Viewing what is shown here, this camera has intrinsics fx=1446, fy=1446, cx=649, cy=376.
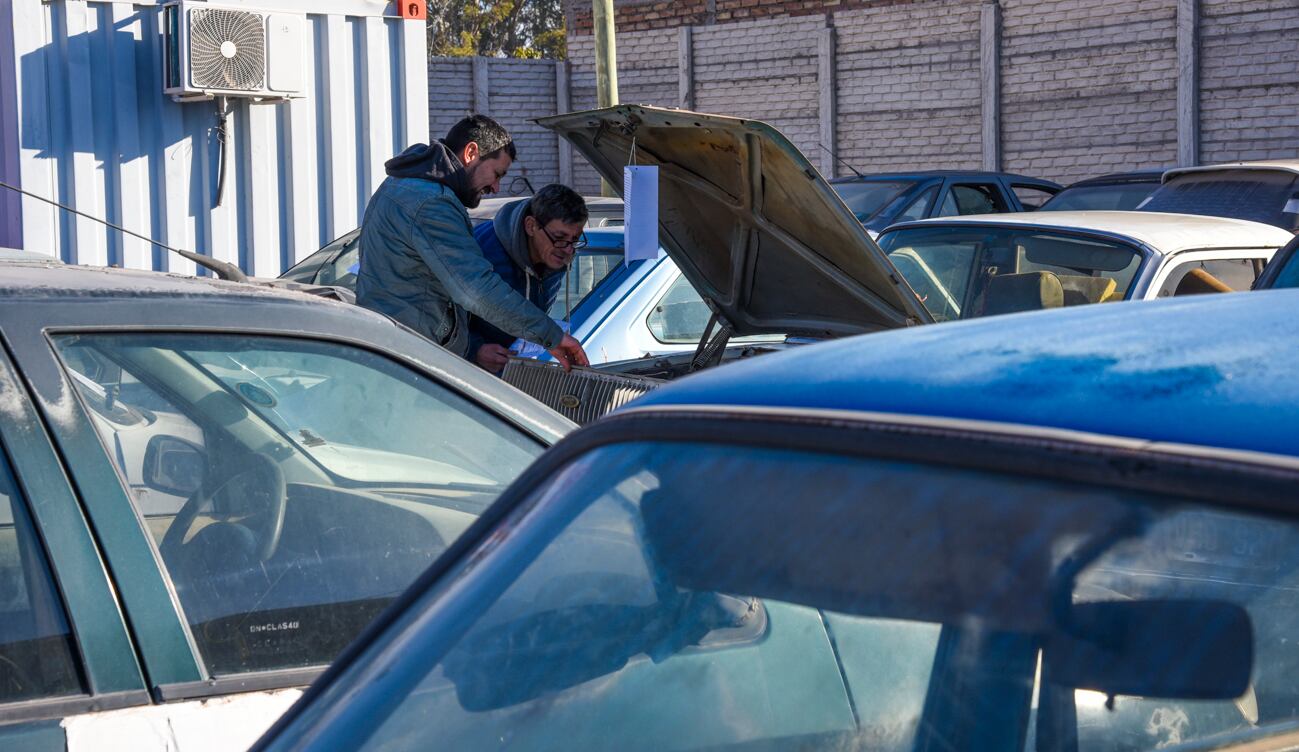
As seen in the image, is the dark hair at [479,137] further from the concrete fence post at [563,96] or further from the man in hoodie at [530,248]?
the concrete fence post at [563,96]

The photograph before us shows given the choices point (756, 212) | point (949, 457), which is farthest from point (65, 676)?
point (756, 212)

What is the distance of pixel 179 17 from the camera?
750 centimetres

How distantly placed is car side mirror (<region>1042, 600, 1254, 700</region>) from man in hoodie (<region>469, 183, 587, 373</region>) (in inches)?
151

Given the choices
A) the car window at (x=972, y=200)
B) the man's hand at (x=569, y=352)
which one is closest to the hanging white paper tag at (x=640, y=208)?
the man's hand at (x=569, y=352)

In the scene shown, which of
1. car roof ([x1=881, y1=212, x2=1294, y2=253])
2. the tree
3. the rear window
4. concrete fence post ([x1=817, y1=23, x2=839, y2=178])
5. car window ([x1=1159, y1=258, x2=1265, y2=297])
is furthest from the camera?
the tree

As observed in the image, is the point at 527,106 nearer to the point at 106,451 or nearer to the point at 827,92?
the point at 827,92

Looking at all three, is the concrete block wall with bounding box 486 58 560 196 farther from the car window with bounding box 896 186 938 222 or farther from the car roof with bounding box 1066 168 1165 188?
the car roof with bounding box 1066 168 1165 188

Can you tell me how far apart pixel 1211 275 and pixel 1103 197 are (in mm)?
3938

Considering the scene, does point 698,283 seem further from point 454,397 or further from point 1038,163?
point 1038,163

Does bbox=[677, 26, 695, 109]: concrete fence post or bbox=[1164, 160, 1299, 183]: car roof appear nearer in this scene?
bbox=[1164, 160, 1299, 183]: car roof

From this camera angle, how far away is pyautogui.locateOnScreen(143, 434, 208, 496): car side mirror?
2.33 metres

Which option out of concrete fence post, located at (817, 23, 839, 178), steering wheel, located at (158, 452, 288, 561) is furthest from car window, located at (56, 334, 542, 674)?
concrete fence post, located at (817, 23, 839, 178)

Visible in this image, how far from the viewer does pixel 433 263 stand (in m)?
4.71

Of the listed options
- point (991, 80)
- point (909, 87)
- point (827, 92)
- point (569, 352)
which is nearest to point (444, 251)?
point (569, 352)
